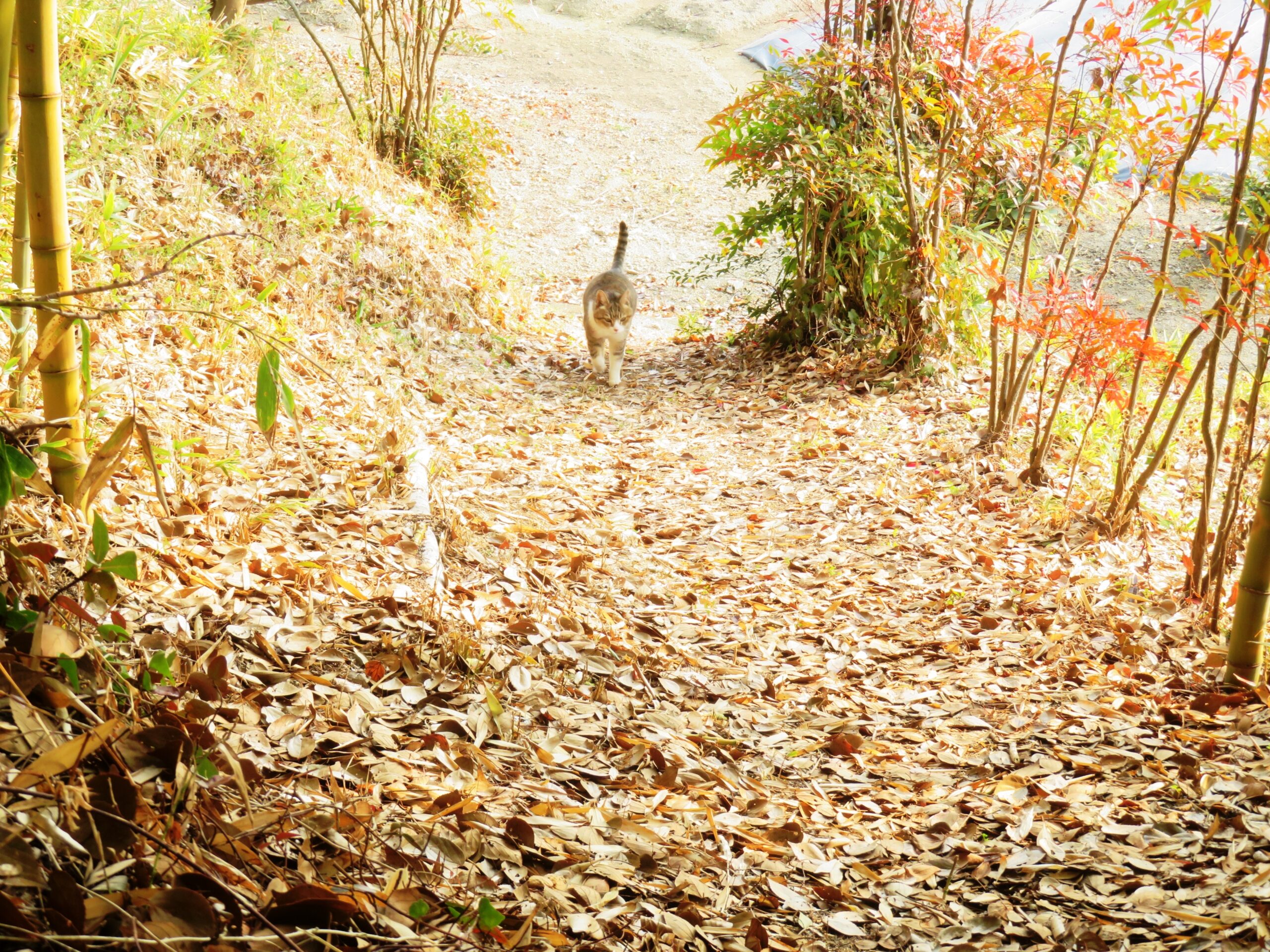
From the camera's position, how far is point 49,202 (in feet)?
6.79

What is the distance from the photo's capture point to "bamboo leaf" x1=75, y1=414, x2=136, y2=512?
5.85ft

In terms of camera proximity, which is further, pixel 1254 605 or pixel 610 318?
pixel 610 318

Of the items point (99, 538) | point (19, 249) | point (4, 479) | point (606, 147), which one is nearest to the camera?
point (4, 479)

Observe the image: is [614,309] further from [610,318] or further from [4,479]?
[4,479]

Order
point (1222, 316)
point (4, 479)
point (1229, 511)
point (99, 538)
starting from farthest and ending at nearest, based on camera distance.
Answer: point (1229, 511), point (1222, 316), point (99, 538), point (4, 479)

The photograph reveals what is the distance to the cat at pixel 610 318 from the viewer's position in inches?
247

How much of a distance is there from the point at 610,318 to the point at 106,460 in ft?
15.2

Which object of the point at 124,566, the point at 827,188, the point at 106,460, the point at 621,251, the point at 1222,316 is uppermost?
the point at 827,188

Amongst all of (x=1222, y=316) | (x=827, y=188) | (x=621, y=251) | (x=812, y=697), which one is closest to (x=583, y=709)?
(x=812, y=697)

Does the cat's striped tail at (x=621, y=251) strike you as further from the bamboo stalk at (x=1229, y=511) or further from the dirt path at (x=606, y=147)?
the bamboo stalk at (x=1229, y=511)

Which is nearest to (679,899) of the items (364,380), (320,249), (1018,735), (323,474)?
(1018,735)

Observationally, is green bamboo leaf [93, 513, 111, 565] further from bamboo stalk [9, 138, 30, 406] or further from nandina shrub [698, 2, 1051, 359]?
nandina shrub [698, 2, 1051, 359]

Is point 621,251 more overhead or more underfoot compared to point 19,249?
more overhead

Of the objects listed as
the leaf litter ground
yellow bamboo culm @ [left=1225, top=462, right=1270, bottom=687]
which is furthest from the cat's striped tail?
yellow bamboo culm @ [left=1225, top=462, right=1270, bottom=687]
